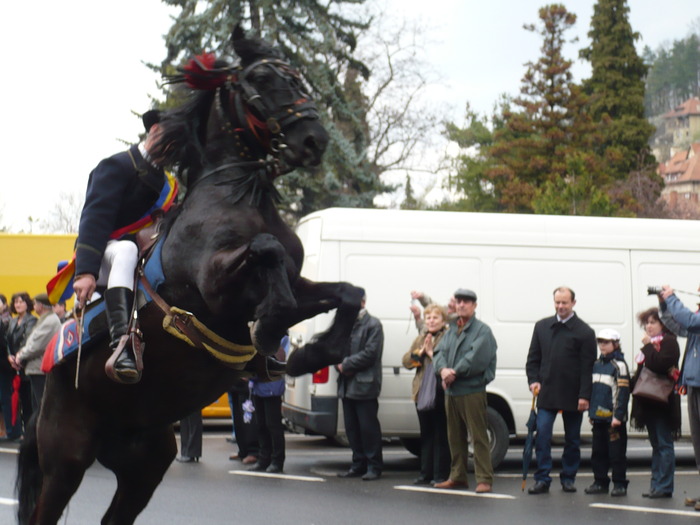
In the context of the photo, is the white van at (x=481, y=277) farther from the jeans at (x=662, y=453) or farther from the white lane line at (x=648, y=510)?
the white lane line at (x=648, y=510)

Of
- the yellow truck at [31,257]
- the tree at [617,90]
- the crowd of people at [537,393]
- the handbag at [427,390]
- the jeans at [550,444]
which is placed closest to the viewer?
the crowd of people at [537,393]

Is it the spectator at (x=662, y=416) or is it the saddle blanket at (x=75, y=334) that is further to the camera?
the spectator at (x=662, y=416)

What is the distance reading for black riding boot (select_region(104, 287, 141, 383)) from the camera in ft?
16.0

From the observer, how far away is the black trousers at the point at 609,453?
11297 mm

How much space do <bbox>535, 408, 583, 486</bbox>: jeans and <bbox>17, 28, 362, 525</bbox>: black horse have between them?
6.70 meters

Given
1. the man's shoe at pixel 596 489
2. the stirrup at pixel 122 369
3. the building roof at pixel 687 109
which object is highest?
the building roof at pixel 687 109

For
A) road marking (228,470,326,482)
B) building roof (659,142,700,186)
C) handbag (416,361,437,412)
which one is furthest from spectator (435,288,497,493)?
building roof (659,142,700,186)

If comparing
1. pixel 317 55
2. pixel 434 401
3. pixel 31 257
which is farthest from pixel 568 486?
pixel 317 55

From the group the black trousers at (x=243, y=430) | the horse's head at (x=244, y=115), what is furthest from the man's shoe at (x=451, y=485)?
the horse's head at (x=244, y=115)

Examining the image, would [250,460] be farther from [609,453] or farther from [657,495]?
[657,495]

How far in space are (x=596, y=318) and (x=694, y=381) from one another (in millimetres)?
2952

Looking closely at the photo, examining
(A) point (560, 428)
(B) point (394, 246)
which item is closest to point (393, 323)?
(B) point (394, 246)

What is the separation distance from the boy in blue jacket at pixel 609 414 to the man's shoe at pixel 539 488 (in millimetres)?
433

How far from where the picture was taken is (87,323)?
5430mm
